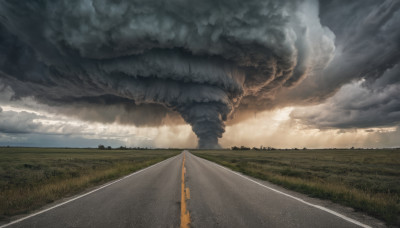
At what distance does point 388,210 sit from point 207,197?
196 inches

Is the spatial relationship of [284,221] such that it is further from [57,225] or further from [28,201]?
[28,201]

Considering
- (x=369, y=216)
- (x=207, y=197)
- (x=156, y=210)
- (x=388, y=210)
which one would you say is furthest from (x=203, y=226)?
(x=388, y=210)

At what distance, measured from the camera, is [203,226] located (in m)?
4.05

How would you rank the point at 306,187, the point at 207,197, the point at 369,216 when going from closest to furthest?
the point at 369,216 < the point at 207,197 < the point at 306,187

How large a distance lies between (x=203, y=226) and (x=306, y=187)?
6281 millimetres

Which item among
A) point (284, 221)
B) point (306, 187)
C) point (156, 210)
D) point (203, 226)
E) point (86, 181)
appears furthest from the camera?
point (86, 181)

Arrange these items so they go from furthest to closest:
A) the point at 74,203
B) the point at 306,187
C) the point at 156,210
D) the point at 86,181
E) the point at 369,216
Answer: the point at 86,181, the point at 306,187, the point at 74,203, the point at 156,210, the point at 369,216

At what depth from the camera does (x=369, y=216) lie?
15.8 feet

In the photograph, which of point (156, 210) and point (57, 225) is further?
point (156, 210)

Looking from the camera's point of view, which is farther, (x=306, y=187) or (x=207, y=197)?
(x=306, y=187)

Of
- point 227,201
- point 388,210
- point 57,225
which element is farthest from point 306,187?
point 57,225

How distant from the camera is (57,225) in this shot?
419cm

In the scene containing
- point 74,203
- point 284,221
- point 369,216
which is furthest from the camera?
point 74,203

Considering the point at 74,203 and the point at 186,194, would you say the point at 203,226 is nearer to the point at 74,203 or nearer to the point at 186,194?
the point at 186,194
